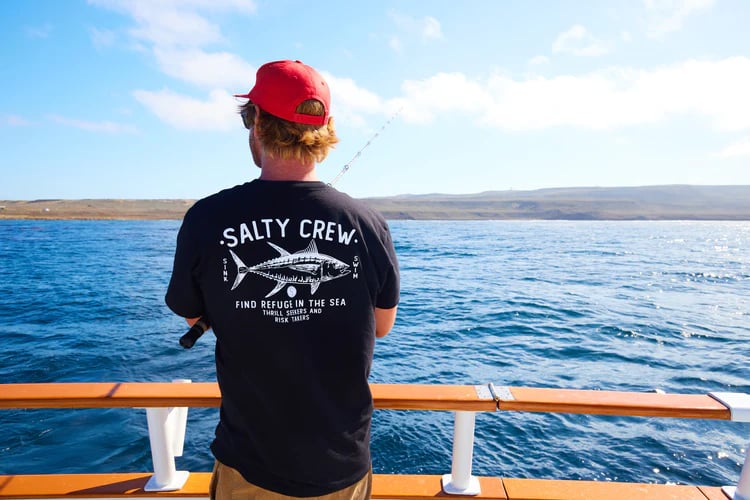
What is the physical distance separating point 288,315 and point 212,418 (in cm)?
658

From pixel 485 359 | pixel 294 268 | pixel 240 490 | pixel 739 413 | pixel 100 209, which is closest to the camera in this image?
pixel 294 268

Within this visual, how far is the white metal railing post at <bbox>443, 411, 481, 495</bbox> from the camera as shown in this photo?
2426 mm

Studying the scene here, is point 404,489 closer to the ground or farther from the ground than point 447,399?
closer to the ground

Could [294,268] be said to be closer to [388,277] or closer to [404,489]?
[388,277]

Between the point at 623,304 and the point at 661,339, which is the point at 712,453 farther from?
the point at 623,304

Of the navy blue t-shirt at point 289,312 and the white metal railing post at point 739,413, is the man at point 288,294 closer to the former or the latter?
the navy blue t-shirt at point 289,312

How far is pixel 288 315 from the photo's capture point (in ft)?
4.40

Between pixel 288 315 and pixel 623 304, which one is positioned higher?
pixel 288 315

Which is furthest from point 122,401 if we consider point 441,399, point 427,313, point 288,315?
point 427,313

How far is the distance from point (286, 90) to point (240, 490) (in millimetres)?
1269

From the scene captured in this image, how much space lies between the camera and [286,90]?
136cm

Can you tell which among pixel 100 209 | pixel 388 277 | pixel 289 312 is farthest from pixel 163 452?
pixel 100 209

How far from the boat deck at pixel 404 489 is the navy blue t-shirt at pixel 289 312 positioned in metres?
1.12

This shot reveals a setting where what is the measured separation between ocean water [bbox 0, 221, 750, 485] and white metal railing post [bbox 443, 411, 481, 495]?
3.57 m
